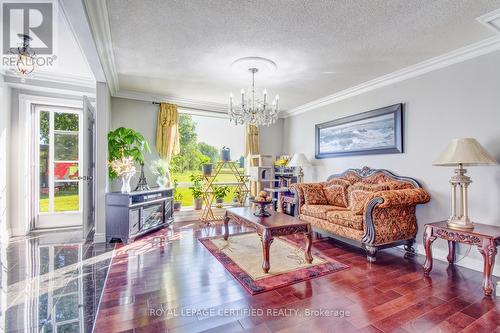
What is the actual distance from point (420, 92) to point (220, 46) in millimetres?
2835

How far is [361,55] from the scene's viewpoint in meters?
3.17

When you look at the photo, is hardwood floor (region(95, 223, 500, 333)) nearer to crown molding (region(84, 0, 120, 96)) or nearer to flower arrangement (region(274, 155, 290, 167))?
crown molding (region(84, 0, 120, 96))

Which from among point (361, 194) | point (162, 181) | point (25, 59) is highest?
point (25, 59)

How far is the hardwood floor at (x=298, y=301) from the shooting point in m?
1.83

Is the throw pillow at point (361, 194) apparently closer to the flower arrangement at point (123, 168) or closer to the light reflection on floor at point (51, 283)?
the light reflection on floor at point (51, 283)

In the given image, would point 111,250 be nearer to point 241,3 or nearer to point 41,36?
point 41,36

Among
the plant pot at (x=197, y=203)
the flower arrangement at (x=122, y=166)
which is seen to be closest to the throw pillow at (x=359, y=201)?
the plant pot at (x=197, y=203)

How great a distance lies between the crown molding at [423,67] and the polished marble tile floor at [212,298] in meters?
2.53

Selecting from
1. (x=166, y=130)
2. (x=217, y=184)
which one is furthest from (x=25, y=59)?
(x=217, y=184)

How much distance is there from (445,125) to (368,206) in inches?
58.4

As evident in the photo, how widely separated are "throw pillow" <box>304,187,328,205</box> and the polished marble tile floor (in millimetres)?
1247

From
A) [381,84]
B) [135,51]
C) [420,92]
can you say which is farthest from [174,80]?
[420,92]

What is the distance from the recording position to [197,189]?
A: 5.26 m

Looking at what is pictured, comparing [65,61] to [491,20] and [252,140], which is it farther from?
[491,20]
